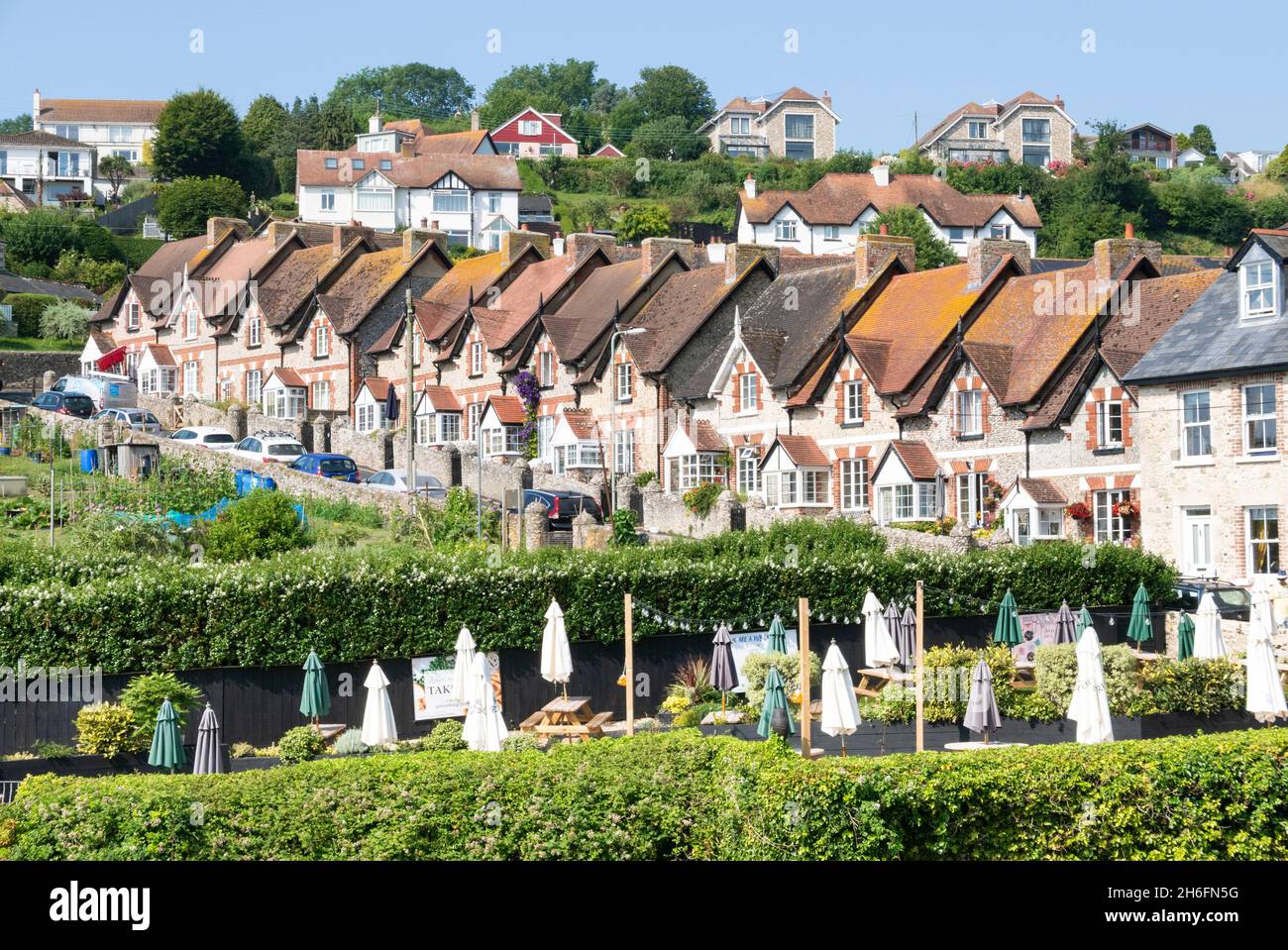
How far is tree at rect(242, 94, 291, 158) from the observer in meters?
140

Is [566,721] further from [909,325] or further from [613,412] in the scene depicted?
[909,325]

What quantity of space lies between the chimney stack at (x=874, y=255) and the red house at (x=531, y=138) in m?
96.5

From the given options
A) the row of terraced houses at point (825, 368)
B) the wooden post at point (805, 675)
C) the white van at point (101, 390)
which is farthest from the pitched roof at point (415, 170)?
the wooden post at point (805, 675)

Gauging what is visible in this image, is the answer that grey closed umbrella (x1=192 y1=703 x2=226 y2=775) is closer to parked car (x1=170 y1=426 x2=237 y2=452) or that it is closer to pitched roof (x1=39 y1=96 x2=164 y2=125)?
parked car (x1=170 y1=426 x2=237 y2=452)

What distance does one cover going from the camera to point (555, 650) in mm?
30000

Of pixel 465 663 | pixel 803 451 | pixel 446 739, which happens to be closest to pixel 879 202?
pixel 803 451

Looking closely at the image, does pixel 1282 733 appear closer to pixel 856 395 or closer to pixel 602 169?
pixel 856 395

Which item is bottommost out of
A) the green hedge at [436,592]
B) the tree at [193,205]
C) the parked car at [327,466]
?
the green hedge at [436,592]

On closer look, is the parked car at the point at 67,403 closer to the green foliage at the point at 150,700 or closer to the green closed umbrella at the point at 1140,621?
the green foliage at the point at 150,700

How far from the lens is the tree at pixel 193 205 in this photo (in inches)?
4439

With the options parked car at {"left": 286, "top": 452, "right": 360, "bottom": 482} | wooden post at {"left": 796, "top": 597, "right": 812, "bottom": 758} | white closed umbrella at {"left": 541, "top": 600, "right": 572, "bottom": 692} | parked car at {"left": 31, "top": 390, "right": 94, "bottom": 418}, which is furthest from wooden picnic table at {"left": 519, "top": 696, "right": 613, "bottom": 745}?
parked car at {"left": 31, "top": 390, "right": 94, "bottom": 418}

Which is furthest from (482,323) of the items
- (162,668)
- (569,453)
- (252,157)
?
(252,157)

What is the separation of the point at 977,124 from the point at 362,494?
341 feet

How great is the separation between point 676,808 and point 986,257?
115 feet
